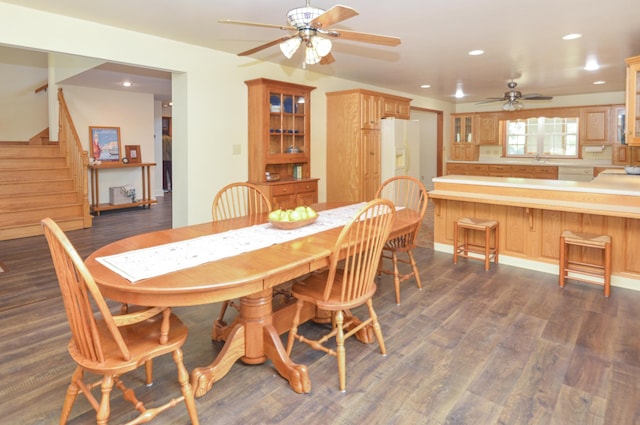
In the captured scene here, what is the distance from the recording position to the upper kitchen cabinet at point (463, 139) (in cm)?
954

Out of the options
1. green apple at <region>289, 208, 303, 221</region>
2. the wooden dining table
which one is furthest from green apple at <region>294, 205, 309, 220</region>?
the wooden dining table

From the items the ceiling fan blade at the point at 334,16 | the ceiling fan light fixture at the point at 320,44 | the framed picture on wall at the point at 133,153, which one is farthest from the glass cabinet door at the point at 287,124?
the framed picture on wall at the point at 133,153

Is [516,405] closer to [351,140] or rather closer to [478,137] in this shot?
[351,140]

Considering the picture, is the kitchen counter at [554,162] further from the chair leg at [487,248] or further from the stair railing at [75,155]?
the stair railing at [75,155]

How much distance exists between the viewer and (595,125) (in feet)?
26.1

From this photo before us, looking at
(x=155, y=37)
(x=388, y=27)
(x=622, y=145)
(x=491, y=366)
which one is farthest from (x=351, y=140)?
(x=622, y=145)

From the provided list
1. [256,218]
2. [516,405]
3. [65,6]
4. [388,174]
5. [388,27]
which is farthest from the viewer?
[388,174]

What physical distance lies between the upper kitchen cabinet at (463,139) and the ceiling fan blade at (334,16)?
7.98 m

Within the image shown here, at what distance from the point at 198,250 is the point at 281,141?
342cm

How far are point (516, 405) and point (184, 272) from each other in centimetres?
166

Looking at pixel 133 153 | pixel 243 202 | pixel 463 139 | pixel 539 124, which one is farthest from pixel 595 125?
pixel 133 153

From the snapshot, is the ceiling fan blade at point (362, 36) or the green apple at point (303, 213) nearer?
the ceiling fan blade at point (362, 36)

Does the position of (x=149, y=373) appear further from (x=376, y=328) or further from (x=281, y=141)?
(x=281, y=141)

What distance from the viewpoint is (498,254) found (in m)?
4.32
